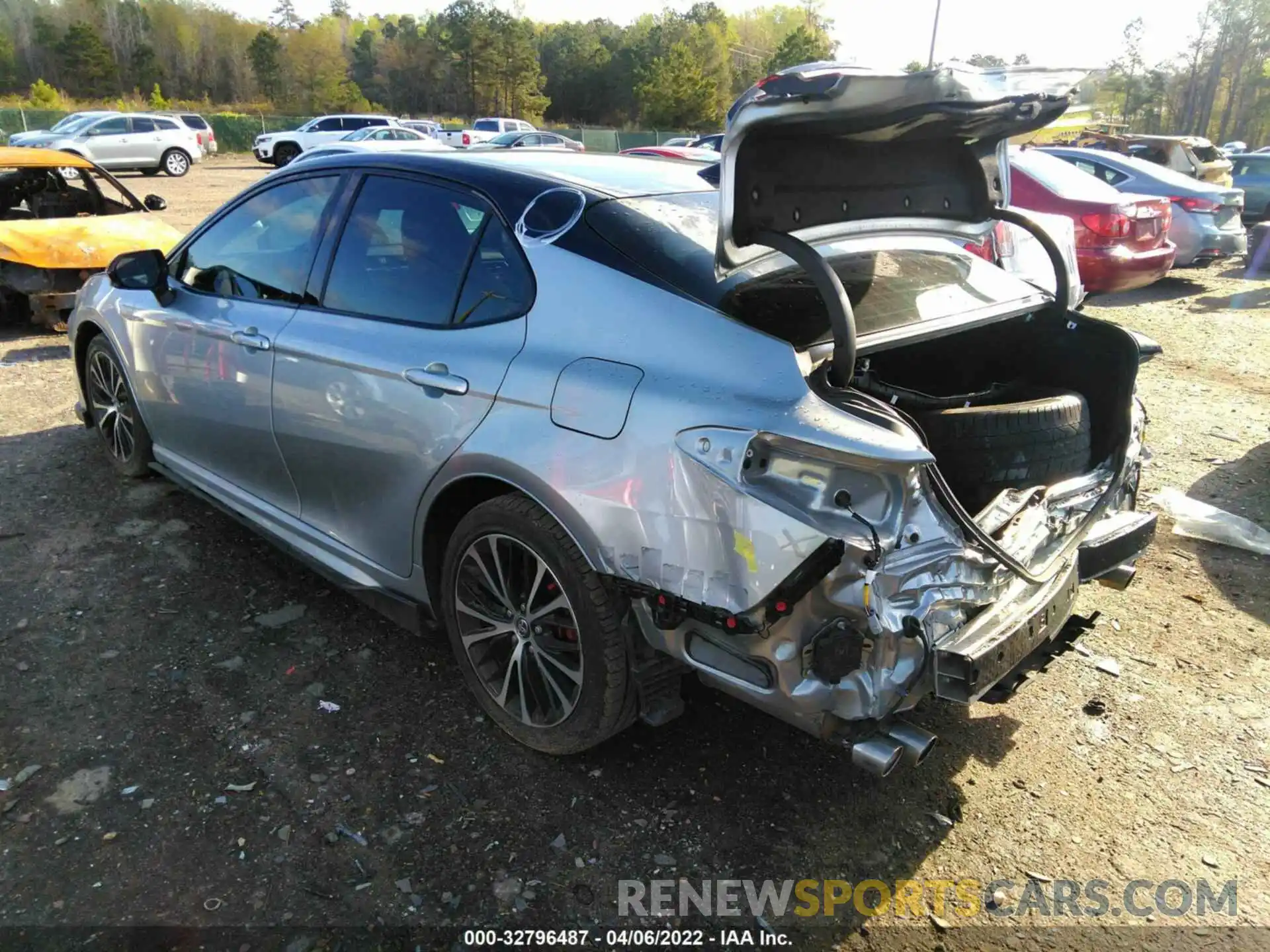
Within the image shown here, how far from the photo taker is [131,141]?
26047 millimetres

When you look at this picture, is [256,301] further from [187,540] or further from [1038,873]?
[1038,873]

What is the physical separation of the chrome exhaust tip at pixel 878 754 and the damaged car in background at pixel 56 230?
8.22m

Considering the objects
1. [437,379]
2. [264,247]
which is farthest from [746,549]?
[264,247]

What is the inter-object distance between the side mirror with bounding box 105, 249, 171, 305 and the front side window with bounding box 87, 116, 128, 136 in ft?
87.3

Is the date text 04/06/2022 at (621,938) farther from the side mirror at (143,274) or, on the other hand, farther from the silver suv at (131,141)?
the silver suv at (131,141)

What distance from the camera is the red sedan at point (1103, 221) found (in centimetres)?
884

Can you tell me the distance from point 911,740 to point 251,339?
9.10ft

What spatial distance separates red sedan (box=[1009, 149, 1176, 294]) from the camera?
8836 mm

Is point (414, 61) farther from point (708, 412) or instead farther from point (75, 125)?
point (708, 412)

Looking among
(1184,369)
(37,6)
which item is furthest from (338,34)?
(1184,369)

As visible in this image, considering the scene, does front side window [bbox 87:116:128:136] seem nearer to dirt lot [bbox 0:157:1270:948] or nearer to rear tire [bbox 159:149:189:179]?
rear tire [bbox 159:149:189:179]

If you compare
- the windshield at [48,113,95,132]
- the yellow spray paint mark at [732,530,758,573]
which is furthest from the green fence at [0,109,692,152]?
the yellow spray paint mark at [732,530,758,573]

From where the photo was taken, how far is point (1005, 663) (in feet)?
7.45

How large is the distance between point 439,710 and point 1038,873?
1.94 m
